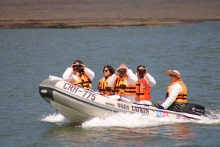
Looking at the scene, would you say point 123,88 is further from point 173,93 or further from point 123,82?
point 173,93

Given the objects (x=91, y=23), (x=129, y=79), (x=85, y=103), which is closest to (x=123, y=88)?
(x=129, y=79)

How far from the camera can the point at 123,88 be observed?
49.6 ft

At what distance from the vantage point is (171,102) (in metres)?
15.0

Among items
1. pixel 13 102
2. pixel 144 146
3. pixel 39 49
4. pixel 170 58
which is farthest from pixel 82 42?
pixel 144 146

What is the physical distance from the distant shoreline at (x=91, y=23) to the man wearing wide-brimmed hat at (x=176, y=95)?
32.5 metres

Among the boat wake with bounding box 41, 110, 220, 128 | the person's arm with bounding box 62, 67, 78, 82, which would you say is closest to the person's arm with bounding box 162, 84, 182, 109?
the boat wake with bounding box 41, 110, 220, 128

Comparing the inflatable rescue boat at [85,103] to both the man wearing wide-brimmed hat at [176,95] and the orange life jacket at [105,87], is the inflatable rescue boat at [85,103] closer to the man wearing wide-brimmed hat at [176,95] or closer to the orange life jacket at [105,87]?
the man wearing wide-brimmed hat at [176,95]

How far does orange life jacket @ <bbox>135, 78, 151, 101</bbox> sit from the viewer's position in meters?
15.1

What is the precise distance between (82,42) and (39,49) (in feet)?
13.8

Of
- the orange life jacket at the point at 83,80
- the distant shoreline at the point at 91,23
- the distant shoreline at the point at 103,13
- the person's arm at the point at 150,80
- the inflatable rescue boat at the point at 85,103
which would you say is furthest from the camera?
the distant shoreline at the point at 103,13

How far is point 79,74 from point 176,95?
2293 mm

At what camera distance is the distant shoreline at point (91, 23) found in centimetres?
4769

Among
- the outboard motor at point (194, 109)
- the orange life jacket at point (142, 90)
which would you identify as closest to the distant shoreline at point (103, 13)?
the outboard motor at point (194, 109)

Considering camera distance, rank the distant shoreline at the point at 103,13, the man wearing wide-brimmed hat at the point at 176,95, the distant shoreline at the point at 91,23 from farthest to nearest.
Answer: the distant shoreline at the point at 103,13
the distant shoreline at the point at 91,23
the man wearing wide-brimmed hat at the point at 176,95
